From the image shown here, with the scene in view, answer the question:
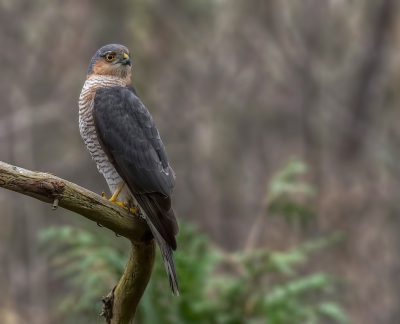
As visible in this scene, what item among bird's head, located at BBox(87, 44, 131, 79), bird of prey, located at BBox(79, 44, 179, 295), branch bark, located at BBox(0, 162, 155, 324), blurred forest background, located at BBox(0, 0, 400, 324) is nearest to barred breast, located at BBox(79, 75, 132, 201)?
bird of prey, located at BBox(79, 44, 179, 295)

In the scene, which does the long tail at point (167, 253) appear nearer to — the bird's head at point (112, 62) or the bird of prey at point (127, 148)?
the bird of prey at point (127, 148)

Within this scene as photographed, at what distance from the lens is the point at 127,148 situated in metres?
3.64

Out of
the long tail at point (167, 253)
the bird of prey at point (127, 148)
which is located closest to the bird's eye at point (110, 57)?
the bird of prey at point (127, 148)

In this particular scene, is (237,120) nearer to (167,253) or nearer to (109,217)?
(167,253)

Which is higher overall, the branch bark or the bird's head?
the bird's head

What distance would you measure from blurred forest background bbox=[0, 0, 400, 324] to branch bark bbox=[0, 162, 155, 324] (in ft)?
16.7

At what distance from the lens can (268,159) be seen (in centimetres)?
1053

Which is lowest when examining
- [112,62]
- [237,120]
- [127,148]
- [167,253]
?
[167,253]

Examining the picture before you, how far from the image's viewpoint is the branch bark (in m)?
2.67

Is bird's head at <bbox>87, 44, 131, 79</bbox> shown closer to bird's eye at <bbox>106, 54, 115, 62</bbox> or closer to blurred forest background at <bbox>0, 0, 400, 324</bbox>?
→ bird's eye at <bbox>106, 54, 115, 62</bbox>

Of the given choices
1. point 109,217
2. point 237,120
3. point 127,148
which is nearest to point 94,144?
point 127,148

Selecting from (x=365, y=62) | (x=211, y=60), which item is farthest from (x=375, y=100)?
(x=211, y=60)

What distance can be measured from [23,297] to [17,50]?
4019 mm

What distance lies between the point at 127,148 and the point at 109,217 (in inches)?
28.7
